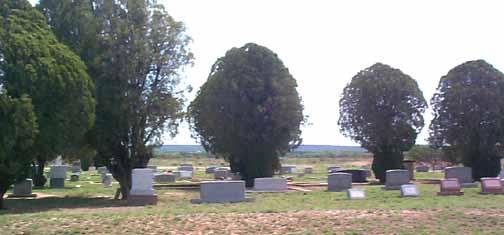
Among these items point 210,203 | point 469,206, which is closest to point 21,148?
point 210,203

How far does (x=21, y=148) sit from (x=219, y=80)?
58.2 ft

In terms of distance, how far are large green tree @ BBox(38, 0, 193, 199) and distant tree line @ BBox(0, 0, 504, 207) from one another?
5cm

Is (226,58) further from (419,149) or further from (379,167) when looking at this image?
(419,149)

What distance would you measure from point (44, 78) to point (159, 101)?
7.80 m

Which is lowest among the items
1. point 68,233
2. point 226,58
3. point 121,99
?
point 68,233

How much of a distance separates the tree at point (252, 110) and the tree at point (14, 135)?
15.6 metres

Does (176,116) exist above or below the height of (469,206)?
above

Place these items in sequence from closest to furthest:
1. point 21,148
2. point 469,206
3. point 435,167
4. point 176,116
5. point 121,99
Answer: point 469,206, point 21,148, point 121,99, point 176,116, point 435,167

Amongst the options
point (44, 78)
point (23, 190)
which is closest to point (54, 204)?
point (44, 78)

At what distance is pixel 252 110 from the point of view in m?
38.2

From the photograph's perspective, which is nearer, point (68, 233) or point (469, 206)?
point (68, 233)

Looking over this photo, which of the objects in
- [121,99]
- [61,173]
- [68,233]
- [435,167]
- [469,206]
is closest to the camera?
[68,233]

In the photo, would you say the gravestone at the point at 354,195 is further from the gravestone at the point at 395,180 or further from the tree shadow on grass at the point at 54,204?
the tree shadow on grass at the point at 54,204

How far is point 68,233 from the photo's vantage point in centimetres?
1556
